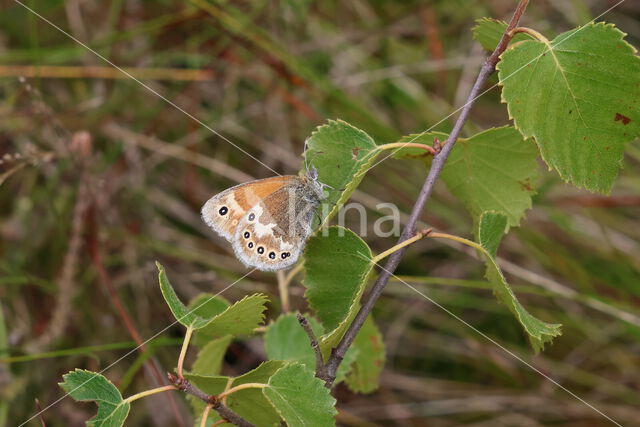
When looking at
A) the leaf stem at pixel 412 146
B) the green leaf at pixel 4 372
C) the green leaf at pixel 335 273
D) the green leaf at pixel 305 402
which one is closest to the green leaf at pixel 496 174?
the leaf stem at pixel 412 146

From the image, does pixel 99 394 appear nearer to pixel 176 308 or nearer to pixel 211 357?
pixel 176 308

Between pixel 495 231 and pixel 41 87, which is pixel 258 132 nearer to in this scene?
pixel 41 87

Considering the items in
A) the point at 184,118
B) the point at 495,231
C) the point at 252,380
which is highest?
the point at 184,118

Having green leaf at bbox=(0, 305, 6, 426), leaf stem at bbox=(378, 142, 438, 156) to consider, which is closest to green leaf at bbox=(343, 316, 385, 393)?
leaf stem at bbox=(378, 142, 438, 156)

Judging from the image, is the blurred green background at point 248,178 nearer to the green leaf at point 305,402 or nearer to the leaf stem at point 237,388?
the leaf stem at point 237,388

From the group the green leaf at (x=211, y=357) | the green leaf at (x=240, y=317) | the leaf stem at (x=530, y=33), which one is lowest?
the green leaf at (x=211, y=357)

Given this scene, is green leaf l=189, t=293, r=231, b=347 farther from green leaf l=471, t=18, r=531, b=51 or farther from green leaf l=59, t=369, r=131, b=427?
green leaf l=471, t=18, r=531, b=51

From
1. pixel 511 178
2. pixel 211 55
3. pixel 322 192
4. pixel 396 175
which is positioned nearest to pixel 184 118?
pixel 211 55
